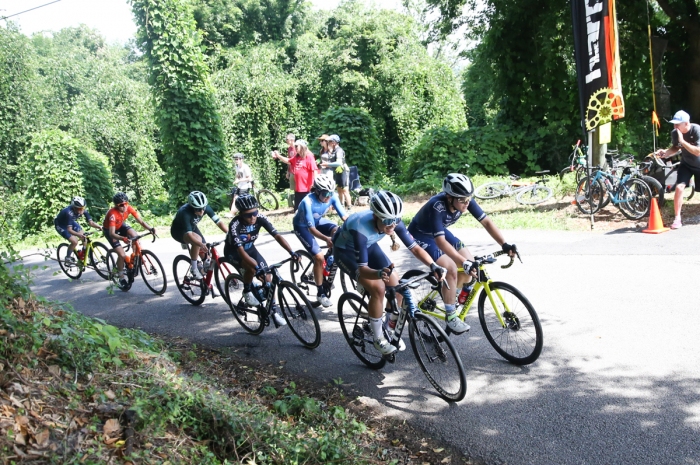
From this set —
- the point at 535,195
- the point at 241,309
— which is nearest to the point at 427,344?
the point at 241,309

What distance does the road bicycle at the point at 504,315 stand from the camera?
5.69m

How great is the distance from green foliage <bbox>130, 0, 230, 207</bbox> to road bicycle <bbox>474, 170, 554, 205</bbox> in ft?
33.3

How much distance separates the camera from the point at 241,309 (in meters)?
7.80

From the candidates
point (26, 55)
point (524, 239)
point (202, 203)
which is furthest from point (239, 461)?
point (26, 55)

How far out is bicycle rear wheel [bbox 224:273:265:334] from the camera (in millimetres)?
7738

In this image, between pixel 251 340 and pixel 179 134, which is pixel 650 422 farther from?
pixel 179 134

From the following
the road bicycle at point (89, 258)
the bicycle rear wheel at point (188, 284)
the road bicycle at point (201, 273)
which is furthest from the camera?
the road bicycle at point (89, 258)

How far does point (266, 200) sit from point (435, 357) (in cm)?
1480

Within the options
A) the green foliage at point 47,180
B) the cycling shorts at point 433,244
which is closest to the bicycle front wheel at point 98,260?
the cycling shorts at point 433,244

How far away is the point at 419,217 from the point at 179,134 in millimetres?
16444

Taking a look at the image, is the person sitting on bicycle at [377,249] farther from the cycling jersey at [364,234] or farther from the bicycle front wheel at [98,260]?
the bicycle front wheel at [98,260]

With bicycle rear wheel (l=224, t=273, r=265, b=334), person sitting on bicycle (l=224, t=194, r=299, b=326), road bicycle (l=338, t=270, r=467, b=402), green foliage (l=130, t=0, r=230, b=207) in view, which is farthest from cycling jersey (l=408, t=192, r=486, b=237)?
green foliage (l=130, t=0, r=230, b=207)

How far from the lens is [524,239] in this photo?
450 inches

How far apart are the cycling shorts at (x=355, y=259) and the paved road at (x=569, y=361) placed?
1.12 meters
